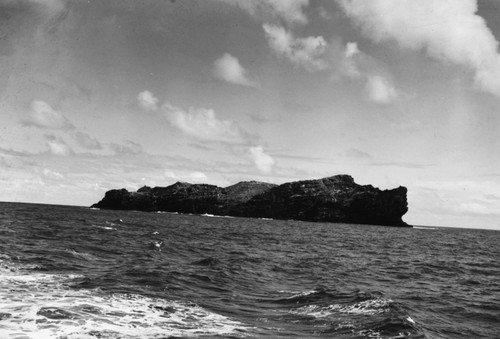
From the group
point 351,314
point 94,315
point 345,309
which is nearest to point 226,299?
point 345,309

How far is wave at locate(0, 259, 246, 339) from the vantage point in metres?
13.3

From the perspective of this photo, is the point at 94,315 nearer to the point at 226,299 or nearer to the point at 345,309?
the point at 226,299

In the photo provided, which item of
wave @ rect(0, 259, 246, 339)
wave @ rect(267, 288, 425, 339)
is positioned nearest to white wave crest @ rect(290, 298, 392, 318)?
wave @ rect(267, 288, 425, 339)

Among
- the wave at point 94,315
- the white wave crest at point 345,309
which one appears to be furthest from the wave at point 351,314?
the wave at point 94,315

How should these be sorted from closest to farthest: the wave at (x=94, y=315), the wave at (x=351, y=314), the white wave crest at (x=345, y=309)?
the wave at (x=94, y=315) → the wave at (x=351, y=314) → the white wave crest at (x=345, y=309)

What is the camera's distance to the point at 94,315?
15234mm

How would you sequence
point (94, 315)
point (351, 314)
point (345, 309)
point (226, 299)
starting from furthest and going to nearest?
point (226, 299) → point (345, 309) → point (351, 314) → point (94, 315)

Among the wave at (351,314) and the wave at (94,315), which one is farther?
the wave at (351,314)

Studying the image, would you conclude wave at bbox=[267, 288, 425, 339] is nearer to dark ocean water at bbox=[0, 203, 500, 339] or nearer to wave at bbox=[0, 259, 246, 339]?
dark ocean water at bbox=[0, 203, 500, 339]

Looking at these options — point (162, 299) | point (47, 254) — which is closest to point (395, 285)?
point (162, 299)

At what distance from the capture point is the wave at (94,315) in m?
13.3

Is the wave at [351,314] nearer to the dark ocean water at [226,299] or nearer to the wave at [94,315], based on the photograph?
the dark ocean water at [226,299]

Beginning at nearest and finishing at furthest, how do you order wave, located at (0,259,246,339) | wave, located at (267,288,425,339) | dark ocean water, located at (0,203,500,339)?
wave, located at (0,259,246,339)
dark ocean water, located at (0,203,500,339)
wave, located at (267,288,425,339)

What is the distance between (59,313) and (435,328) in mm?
14744
